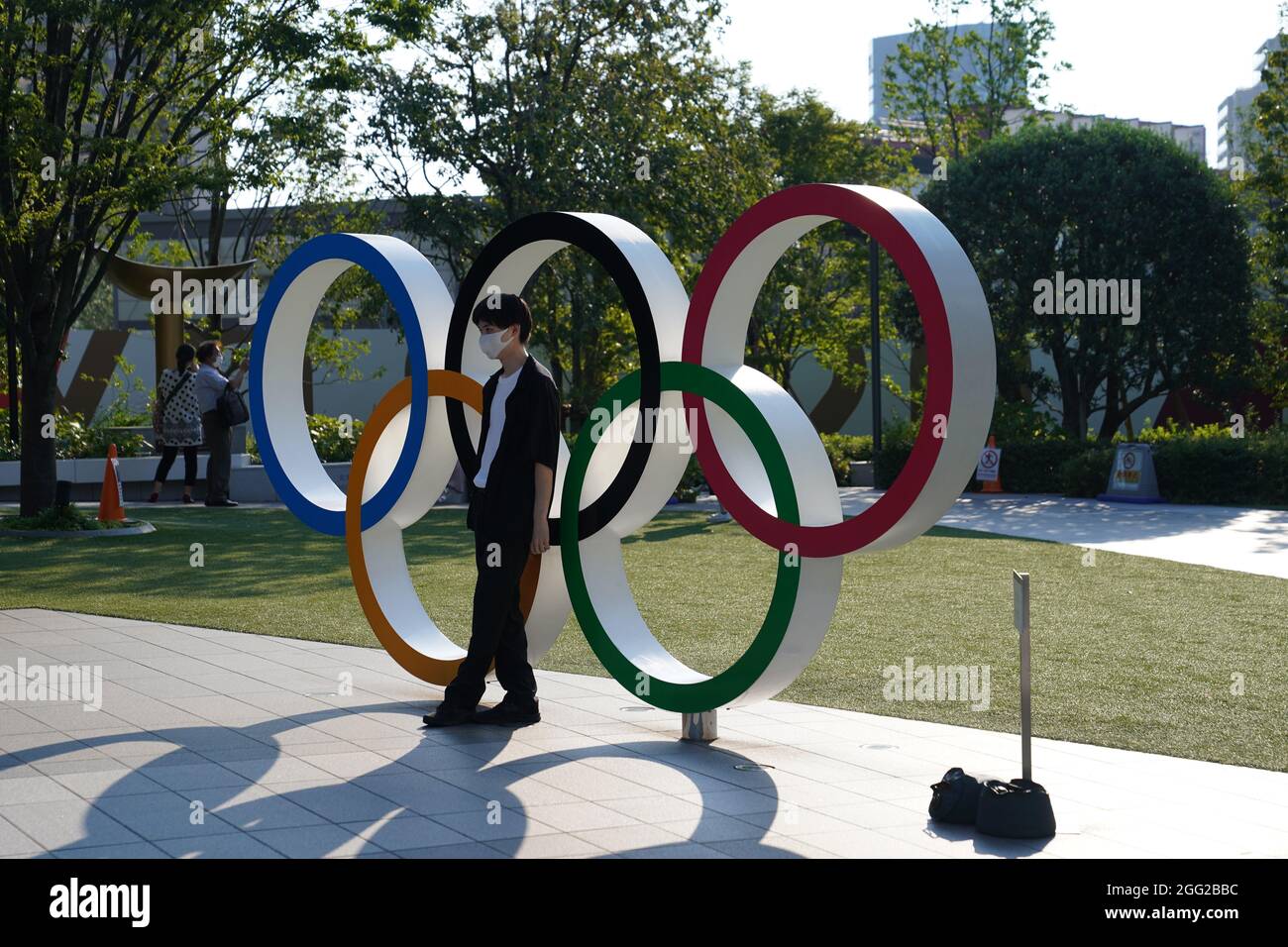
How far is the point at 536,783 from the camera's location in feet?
20.5

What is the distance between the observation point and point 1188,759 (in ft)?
22.5

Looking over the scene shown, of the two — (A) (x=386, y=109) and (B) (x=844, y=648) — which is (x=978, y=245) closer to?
(A) (x=386, y=109)

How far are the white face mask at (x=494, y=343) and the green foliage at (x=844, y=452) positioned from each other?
71.2 feet

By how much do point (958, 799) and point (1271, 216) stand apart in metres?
24.2

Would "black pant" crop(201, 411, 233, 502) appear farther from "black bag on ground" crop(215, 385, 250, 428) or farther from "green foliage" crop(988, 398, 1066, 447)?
"green foliage" crop(988, 398, 1066, 447)

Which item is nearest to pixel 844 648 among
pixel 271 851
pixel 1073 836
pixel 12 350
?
pixel 1073 836

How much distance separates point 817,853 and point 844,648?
5.04 meters

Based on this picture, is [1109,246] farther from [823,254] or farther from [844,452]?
[823,254]

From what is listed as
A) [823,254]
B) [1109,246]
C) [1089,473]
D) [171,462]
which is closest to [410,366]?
[171,462]

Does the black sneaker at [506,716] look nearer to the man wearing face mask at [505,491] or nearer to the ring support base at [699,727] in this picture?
the man wearing face mask at [505,491]

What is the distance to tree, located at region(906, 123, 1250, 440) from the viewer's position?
27125mm

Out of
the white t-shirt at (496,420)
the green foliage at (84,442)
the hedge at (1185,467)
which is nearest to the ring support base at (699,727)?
the white t-shirt at (496,420)

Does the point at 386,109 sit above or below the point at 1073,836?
above

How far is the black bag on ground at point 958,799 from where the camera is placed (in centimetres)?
555
